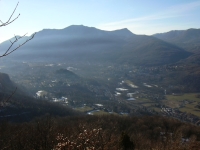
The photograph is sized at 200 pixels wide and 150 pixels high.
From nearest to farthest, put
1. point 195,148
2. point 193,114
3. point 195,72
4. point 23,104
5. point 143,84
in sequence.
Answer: point 195,148 → point 23,104 → point 193,114 → point 143,84 → point 195,72

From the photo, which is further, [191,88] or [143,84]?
[143,84]

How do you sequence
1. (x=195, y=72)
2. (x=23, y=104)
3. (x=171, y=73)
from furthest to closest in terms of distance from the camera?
(x=171, y=73) < (x=195, y=72) < (x=23, y=104)

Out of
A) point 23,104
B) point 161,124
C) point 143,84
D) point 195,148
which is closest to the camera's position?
point 195,148

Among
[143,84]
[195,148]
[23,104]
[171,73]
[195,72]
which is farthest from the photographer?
[171,73]

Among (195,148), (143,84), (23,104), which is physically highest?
(195,148)

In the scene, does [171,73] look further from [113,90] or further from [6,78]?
[6,78]

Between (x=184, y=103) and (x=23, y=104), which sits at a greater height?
(x=23, y=104)

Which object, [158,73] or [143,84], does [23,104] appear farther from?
[158,73]

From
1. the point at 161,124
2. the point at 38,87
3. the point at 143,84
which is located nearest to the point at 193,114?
the point at 161,124

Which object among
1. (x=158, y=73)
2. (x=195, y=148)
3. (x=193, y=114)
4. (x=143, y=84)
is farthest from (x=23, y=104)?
(x=158, y=73)
